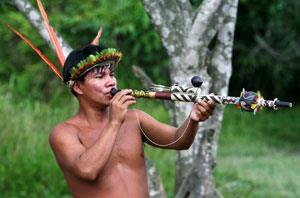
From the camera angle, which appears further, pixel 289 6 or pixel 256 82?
pixel 256 82

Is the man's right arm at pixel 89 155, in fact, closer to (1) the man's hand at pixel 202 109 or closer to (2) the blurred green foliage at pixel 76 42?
(1) the man's hand at pixel 202 109

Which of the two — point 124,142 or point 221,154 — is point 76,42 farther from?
point 124,142

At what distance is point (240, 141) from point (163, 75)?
83.3 inches

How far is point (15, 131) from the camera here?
9352 millimetres

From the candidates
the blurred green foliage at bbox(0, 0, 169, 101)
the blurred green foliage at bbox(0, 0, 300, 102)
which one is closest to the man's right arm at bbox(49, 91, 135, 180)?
the blurred green foliage at bbox(0, 0, 300, 102)

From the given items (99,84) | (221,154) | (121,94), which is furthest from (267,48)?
(121,94)

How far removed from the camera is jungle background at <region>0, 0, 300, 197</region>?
35.9 feet

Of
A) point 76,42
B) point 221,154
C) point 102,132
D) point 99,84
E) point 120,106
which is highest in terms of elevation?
point 76,42

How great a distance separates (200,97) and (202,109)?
0.06m

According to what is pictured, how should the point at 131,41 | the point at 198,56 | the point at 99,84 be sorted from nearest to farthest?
1. the point at 99,84
2. the point at 198,56
3. the point at 131,41

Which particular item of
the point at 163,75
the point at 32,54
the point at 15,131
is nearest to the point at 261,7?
the point at 163,75

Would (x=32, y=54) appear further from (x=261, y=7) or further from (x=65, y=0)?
(x=261, y=7)

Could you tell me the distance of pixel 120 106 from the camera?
421 centimetres

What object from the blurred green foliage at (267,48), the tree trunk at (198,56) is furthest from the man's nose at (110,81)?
the blurred green foliage at (267,48)
